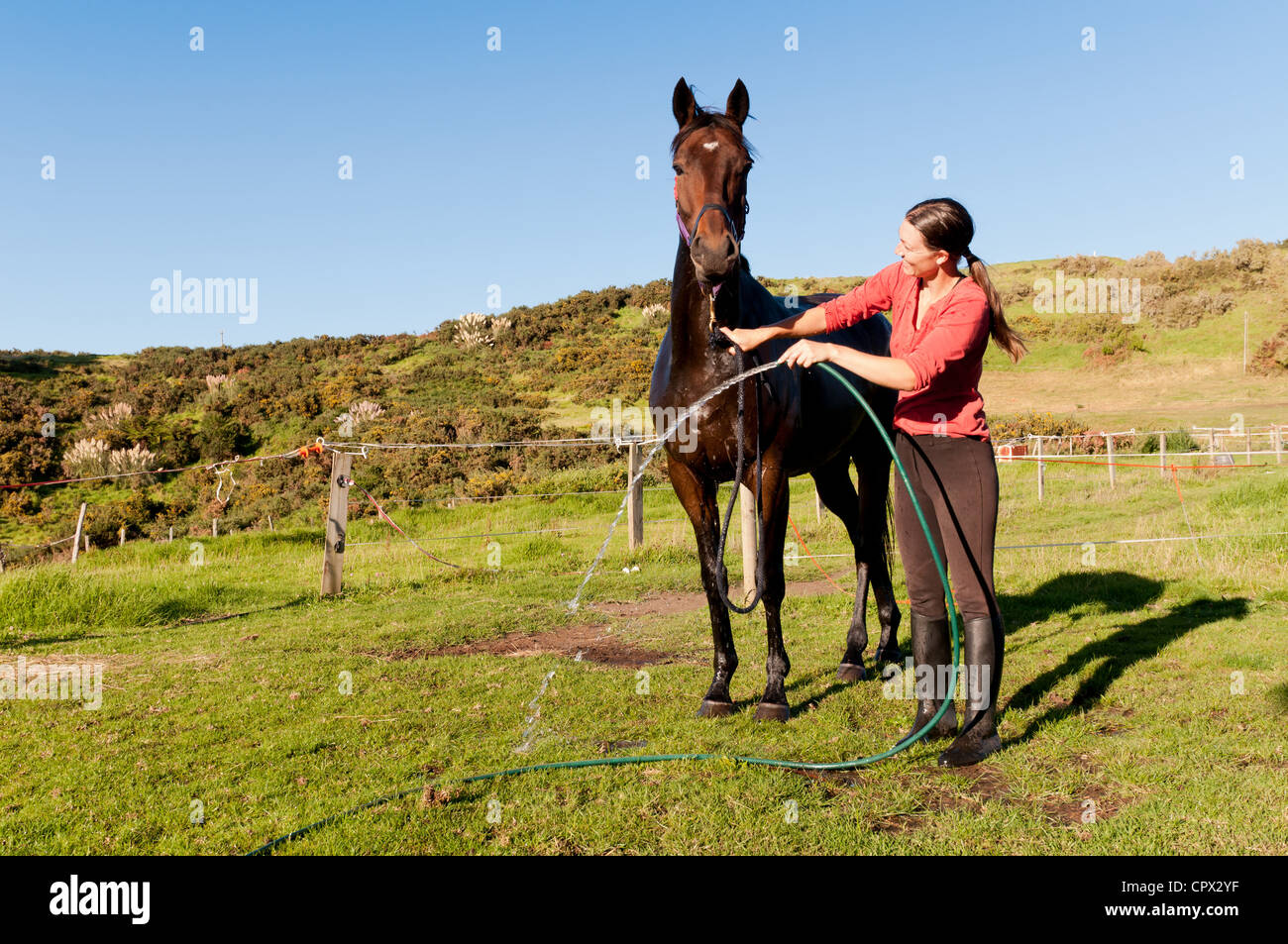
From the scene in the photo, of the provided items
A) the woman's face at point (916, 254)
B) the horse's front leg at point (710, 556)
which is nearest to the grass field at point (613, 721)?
the horse's front leg at point (710, 556)

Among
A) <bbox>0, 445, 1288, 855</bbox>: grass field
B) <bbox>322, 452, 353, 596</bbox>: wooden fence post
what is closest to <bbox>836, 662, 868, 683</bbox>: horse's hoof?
<bbox>0, 445, 1288, 855</bbox>: grass field

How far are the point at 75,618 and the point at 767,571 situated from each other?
703 centimetres

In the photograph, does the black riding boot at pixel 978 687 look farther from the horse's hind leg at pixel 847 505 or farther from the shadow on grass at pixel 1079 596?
the shadow on grass at pixel 1079 596

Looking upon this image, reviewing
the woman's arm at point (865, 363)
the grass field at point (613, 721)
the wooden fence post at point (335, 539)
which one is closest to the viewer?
the grass field at point (613, 721)

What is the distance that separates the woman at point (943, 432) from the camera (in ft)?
11.5

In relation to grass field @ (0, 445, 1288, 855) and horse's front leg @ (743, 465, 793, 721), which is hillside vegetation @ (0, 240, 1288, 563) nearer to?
grass field @ (0, 445, 1288, 855)

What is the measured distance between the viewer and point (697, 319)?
4.24 metres

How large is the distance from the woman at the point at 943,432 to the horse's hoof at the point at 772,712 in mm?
672

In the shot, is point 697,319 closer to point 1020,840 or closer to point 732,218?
point 732,218

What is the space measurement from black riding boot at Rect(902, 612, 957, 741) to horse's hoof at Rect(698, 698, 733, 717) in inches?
38.3

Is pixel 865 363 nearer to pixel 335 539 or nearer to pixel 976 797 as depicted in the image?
pixel 976 797

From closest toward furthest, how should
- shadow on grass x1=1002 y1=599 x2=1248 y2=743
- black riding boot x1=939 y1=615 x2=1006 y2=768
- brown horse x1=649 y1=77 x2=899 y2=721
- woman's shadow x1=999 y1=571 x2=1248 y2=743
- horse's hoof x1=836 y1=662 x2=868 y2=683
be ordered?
black riding boot x1=939 y1=615 x2=1006 y2=768, brown horse x1=649 y1=77 x2=899 y2=721, shadow on grass x1=1002 y1=599 x2=1248 y2=743, woman's shadow x1=999 y1=571 x2=1248 y2=743, horse's hoof x1=836 y1=662 x2=868 y2=683

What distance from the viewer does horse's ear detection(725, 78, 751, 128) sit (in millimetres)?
4258
